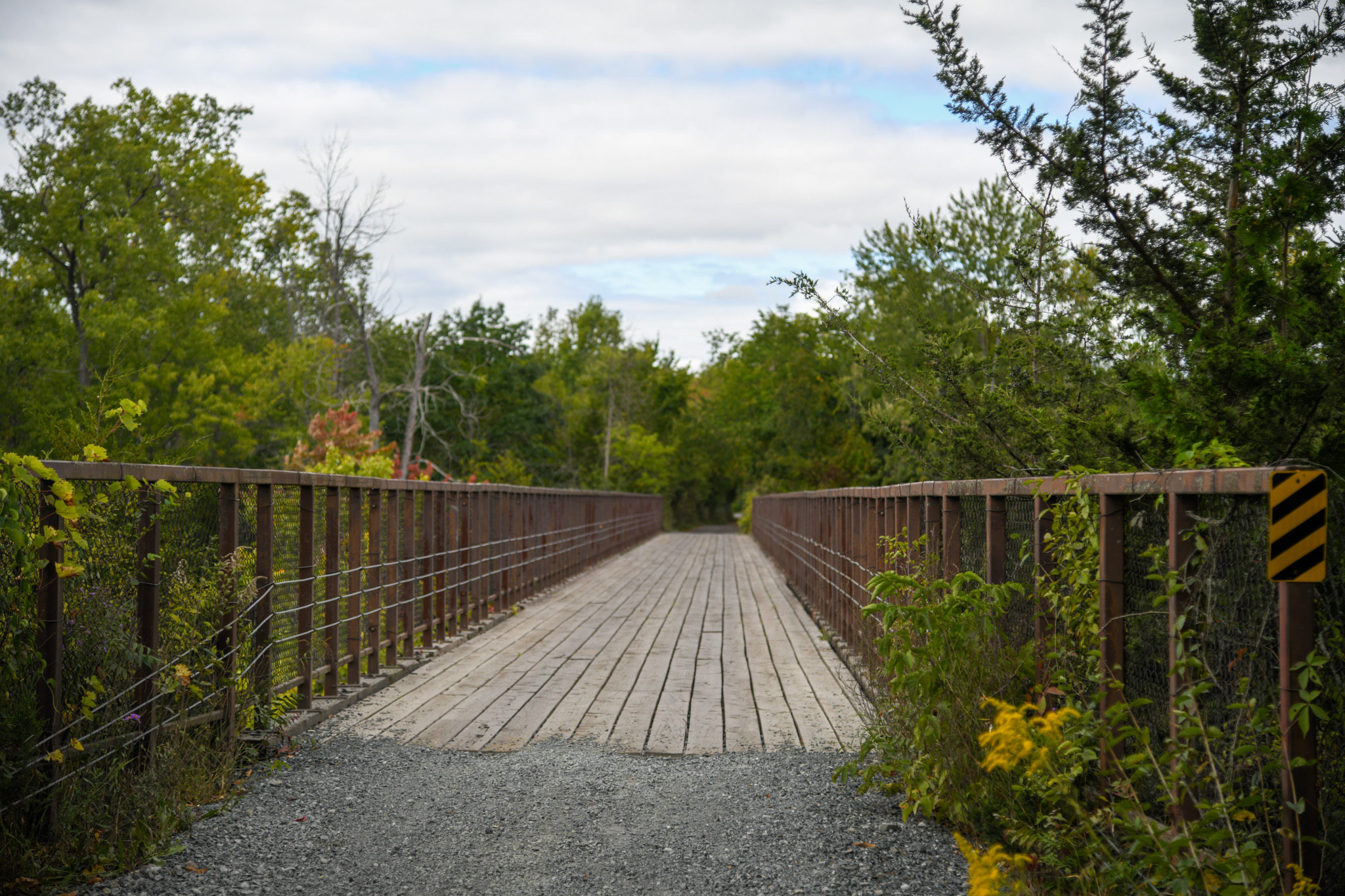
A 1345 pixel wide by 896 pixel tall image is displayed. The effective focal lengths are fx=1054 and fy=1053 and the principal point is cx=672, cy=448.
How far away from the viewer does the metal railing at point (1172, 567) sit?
2.35 meters

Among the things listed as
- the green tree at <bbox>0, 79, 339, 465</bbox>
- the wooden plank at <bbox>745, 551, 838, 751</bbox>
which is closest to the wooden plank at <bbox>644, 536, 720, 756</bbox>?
the wooden plank at <bbox>745, 551, 838, 751</bbox>

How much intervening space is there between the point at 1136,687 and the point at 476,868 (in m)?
2.26

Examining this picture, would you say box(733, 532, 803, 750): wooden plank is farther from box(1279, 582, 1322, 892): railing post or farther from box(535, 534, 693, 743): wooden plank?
box(1279, 582, 1322, 892): railing post

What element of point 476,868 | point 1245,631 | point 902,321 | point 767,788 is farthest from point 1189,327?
point 902,321

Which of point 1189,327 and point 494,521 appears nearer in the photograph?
point 1189,327

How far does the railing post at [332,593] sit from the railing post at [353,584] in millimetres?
288

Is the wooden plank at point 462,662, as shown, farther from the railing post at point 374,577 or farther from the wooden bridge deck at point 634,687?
the railing post at point 374,577

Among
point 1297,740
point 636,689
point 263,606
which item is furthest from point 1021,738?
point 636,689

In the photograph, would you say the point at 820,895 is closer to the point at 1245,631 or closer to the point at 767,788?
the point at 767,788

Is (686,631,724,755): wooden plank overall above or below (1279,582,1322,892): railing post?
below

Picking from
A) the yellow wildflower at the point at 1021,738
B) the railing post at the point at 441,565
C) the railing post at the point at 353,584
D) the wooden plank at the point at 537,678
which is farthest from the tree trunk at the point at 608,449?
the yellow wildflower at the point at 1021,738

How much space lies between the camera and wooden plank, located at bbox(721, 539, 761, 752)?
18.5ft

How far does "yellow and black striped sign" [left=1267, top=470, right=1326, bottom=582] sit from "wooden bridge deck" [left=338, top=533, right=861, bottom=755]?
310cm

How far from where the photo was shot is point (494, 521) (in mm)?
11102
